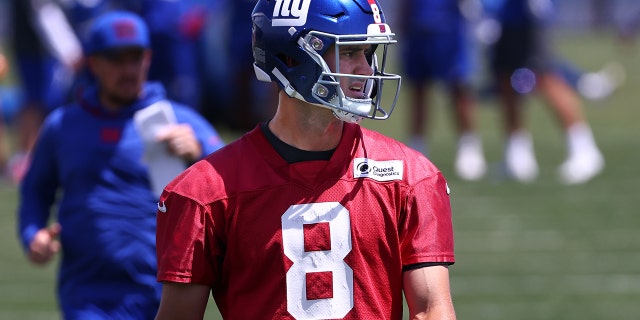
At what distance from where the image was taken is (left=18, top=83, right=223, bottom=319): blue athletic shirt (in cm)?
497

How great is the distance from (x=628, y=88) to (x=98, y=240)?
60.1ft

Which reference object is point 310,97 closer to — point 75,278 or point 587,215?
point 75,278

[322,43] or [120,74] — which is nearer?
[322,43]

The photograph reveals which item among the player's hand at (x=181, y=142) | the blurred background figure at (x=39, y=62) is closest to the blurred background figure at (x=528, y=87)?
the blurred background figure at (x=39, y=62)

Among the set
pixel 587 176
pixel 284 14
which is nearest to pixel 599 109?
pixel 587 176

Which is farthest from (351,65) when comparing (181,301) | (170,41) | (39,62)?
(39,62)

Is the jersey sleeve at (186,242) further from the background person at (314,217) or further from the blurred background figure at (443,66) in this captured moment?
the blurred background figure at (443,66)

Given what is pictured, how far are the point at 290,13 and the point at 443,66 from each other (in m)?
8.41

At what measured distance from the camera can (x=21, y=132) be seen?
488 inches

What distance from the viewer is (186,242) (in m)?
3.31

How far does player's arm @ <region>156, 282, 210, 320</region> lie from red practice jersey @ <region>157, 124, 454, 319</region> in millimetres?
28

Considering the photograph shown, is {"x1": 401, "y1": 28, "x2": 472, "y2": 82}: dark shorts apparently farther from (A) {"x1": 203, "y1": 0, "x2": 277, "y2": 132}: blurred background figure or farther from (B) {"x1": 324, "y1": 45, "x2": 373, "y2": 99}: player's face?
(B) {"x1": 324, "y1": 45, "x2": 373, "y2": 99}: player's face

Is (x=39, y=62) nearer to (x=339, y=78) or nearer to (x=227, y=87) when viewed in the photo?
(x=227, y=87)

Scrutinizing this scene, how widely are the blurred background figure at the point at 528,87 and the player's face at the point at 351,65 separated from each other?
8.14m
